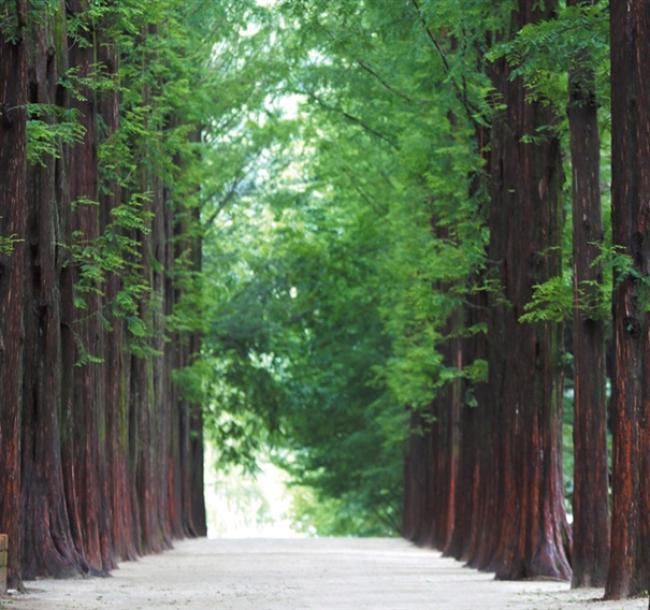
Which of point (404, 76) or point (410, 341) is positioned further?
point (410, 341)

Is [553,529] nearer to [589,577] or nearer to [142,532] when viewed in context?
[589,577]

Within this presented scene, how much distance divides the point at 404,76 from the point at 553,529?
1487 cm

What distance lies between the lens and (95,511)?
25.3 meters

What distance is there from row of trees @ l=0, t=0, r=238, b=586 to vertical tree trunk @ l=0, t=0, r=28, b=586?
0.01 m

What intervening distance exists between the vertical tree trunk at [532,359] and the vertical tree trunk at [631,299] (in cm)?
622

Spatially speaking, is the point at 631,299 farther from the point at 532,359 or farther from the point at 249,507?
the point at 249,507

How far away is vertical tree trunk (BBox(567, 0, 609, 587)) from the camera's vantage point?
2086 cm

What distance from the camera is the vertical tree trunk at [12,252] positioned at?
18.2m

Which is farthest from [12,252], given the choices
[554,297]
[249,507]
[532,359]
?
[249,507]

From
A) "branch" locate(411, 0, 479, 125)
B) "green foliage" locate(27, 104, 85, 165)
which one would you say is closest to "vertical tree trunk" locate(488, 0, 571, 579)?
"branch" locate(411, 0, 479, 125)

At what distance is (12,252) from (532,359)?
8.98 meters

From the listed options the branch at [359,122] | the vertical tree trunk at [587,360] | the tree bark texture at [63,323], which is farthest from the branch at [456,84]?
the branch at [359,122]

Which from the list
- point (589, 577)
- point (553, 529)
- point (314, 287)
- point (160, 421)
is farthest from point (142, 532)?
point (314, 287)

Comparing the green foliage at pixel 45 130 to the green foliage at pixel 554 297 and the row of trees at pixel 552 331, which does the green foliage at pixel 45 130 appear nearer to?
the row of trees at pixel 552 331
